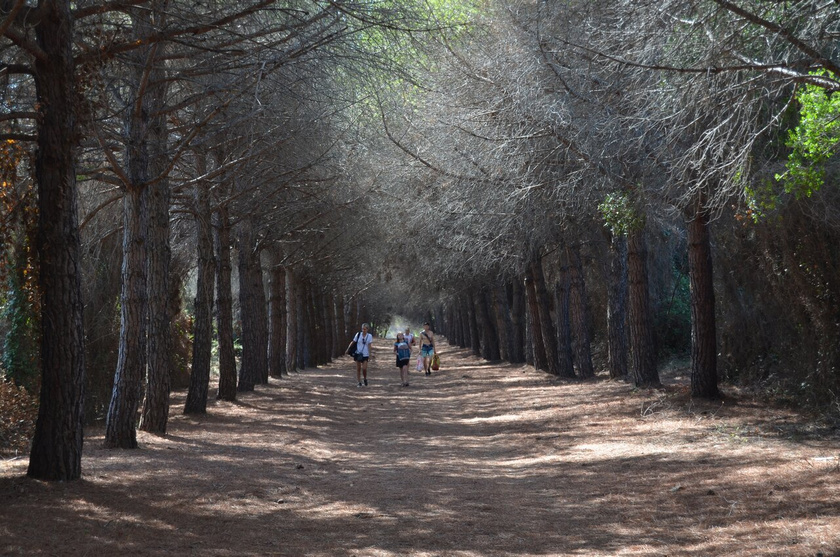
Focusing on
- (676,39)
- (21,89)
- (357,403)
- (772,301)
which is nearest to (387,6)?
(676,39)

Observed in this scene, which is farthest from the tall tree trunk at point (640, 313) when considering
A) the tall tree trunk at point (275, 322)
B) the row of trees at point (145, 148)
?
the tall tree trunk at point (275, 322)

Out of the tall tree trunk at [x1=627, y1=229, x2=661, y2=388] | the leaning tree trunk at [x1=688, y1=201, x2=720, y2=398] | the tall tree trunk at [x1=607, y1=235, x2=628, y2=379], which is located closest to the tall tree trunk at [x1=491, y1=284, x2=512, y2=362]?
the tall tree trunk at [x1=607, y1=235, x2=628, y2=379]

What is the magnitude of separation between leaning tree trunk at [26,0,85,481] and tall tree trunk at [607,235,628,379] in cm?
1445

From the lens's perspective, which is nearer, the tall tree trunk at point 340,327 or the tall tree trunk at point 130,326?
the tall tree trunk at point 130,326

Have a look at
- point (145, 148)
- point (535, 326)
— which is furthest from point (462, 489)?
point (535, 326)

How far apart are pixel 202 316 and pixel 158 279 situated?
4107 mm

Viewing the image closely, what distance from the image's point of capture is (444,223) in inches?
808

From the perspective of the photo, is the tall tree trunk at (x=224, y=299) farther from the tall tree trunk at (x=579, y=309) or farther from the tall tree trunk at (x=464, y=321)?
the tall tree trunk at (x=464, y=321)

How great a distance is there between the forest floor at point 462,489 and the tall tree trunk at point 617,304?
19.0ft

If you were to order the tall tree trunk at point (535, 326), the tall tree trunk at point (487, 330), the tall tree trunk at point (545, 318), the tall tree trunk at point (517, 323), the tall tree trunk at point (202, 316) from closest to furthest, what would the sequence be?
the tall tree trunk at point (202, 316) → the tall tree trunk at point (545, 318) → the tall tree trunk at point (535, 326) → the tall tree trunk at point (517, 323) → the tall tree trunk at point (487, 330)

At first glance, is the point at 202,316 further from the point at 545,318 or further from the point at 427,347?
the point at 427,347

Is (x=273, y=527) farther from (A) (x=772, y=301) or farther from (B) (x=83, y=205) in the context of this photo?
(A) (x=772, y=301)

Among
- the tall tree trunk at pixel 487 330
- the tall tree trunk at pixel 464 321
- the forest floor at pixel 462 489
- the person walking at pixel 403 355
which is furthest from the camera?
the tall tree trunk at pixel 464 321

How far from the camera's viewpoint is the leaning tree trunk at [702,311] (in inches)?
580
